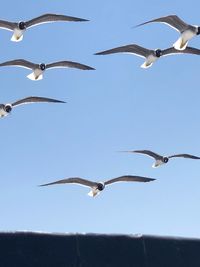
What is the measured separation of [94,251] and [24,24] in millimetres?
13975

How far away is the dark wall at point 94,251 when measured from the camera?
12.5m

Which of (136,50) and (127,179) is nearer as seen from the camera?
(136,50)

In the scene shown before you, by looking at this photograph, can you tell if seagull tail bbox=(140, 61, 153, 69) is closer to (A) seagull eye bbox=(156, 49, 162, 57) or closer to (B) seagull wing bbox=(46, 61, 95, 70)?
(A) seagull eye bbox=(156, 49, 162, 57)

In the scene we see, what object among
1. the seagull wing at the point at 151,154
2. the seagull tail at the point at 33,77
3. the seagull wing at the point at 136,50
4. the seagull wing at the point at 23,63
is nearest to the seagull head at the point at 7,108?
the seagull tail at the point at 33,77

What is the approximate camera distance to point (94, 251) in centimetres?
1305

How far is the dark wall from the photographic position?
12.5 m

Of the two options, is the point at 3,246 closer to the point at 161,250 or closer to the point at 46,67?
the point at 161,250

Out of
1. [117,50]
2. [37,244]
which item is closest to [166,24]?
[117,50]

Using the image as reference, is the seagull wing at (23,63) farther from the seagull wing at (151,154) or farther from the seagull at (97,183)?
the seagull wing at (151,154)

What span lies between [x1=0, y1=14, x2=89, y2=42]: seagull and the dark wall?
13.0 m

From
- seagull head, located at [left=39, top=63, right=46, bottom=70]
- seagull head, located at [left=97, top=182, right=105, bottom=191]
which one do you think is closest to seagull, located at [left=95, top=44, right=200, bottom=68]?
seagull head, located at [left=39, top=63, right=46, bottom=70]

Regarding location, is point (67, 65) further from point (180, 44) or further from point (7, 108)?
point (180, 44)

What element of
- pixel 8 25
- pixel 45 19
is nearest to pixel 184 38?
pixel 45 19

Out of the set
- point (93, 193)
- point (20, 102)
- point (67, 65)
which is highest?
point (67, 65)
